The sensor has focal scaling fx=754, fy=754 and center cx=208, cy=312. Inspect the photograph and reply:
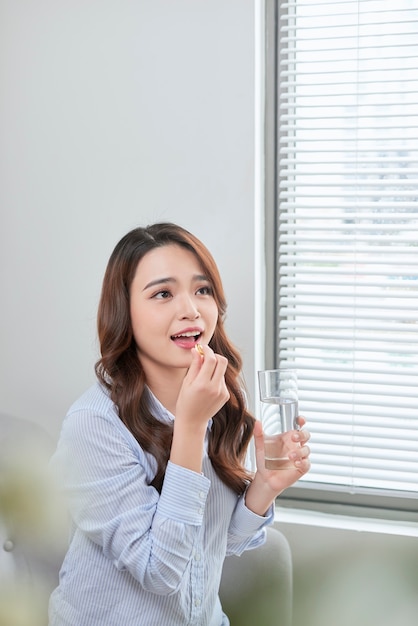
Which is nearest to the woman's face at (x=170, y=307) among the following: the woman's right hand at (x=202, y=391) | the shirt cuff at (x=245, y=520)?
the woman's right hand at (x=202, y=391)

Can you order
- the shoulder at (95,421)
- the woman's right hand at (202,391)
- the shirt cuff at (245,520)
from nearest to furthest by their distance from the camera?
1. the woman's right hand at (202,391)
2. the shoulder at (95,421)
3. the shirt cuff at (245,520)

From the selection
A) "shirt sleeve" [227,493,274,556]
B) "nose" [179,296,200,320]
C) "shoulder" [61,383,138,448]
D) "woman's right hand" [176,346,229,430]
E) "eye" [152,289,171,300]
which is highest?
"eye" [152,289,171,300]

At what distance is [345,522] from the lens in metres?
1.87

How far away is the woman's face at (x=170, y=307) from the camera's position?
1283 mm

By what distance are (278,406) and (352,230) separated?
2.40ft

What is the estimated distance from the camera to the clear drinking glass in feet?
3.98

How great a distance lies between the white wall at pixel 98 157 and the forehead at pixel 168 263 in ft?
1.53

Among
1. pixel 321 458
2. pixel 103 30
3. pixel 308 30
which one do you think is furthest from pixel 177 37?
pixel 321 458

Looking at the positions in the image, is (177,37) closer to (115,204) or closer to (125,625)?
(115,204)

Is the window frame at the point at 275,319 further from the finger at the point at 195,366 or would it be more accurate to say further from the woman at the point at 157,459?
the finger at the point at 195,366

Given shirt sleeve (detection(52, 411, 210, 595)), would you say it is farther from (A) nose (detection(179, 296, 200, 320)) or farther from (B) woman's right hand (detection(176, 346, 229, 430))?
(A) nose (detection(179, 296, 200, 320))

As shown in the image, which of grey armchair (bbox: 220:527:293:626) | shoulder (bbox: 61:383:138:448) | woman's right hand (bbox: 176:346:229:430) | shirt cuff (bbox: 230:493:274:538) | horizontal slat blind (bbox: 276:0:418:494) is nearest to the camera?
woman's right hand (bbox: 176:346:229:430)

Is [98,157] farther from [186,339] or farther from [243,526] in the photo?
[243,526]

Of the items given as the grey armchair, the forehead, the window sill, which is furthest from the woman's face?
the window sill
